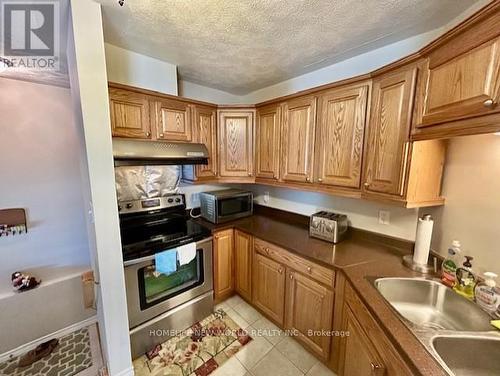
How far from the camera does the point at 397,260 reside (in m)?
1.46

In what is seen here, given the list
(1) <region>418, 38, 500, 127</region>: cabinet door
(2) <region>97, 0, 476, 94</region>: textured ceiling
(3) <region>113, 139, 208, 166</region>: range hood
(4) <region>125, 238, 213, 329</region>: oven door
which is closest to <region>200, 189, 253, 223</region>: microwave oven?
(4) <region>125, 238, 213, 329</region>: oven door

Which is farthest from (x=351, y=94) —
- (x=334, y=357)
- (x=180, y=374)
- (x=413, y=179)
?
(x=180, y=374)

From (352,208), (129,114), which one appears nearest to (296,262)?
(352,208)

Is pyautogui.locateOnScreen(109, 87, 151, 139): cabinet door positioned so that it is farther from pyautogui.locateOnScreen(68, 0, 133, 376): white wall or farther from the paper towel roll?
the paper towel roll

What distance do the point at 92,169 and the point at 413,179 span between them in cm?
191

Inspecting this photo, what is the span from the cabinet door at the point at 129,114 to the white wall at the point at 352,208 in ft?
4.99

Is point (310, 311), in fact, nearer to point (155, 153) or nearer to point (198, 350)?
point (198, 350)

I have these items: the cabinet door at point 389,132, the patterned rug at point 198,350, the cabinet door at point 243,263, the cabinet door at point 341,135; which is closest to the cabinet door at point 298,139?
the cabinet door at point 341,135

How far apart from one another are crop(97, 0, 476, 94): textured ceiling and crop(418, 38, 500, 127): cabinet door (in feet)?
1.55

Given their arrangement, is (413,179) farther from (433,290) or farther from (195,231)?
(195,231)

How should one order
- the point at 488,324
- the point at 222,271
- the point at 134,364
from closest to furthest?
the point at 488,324 < the point at 134,364 < the point at 222,271

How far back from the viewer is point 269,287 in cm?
193

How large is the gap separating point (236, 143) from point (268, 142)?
0.37 metres

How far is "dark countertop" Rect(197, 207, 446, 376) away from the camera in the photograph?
78cm
